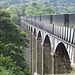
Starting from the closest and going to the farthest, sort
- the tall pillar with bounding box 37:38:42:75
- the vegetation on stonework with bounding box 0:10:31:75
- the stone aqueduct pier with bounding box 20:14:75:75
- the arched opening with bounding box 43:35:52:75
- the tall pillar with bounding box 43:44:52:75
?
the stone aqueduct pier with bounding box 20:14:75:75 → the vegetation on stonework with bounding box 0:10:31:75 → the arched opening with bounding box 43:35:52:75 → the tall pillar with bounding box 43:44:52:75 → the tall pillar with bounding box 37:38:42:75

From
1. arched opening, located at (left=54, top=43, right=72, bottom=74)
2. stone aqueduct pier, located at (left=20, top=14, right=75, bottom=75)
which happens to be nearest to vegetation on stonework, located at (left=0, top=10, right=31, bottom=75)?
stone aqueduct pier, located at (left=20, top=14, right=75, bottom=75)

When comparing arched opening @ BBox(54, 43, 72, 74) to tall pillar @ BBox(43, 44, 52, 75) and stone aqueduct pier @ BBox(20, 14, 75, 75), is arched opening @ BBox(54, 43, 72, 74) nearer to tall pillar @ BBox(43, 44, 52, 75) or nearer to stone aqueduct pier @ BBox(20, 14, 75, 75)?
stone aqueduct pier @ BBox(20, 14, 75, 75)

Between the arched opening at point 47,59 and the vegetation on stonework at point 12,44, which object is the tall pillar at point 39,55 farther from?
the arched opening at point 47,59

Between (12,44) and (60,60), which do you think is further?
(12,44)

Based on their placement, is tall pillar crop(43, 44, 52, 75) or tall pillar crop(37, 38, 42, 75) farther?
tall pillar crop(37, 38, 42, 75)

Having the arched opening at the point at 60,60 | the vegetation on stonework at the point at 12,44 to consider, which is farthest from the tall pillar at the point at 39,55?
the arched opening at the point at 60,60

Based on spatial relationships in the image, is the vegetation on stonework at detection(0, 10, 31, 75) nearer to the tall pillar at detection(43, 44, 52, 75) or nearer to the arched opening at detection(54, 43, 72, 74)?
the tall pillar at detection(43, 44, 52, 75)

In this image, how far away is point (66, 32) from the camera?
405 inches

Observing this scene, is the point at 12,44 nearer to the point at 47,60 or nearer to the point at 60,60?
the point at 47,60

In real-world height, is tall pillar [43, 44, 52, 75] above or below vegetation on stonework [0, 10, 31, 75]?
below

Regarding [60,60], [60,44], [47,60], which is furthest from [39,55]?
[60,44]

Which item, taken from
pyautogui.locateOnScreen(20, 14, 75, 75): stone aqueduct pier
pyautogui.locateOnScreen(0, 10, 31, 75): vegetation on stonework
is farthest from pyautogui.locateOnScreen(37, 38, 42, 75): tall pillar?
pyautogui.locateOnScreen(0, 10, 31, 75): vegetation on stonework

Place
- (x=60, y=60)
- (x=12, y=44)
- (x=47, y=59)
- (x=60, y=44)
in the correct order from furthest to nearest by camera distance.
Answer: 1. (x=47, y=59)
2. (x=12, y=44)
3. (x=60, y=60)
4. (x=60, y=44)

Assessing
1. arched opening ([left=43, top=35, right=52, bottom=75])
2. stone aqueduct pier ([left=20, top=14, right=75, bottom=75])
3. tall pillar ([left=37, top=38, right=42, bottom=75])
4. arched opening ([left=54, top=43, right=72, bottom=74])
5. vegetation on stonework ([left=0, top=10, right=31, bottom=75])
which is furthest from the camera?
tall pillar ([left=37, top=38, right=42, bottom=75])
